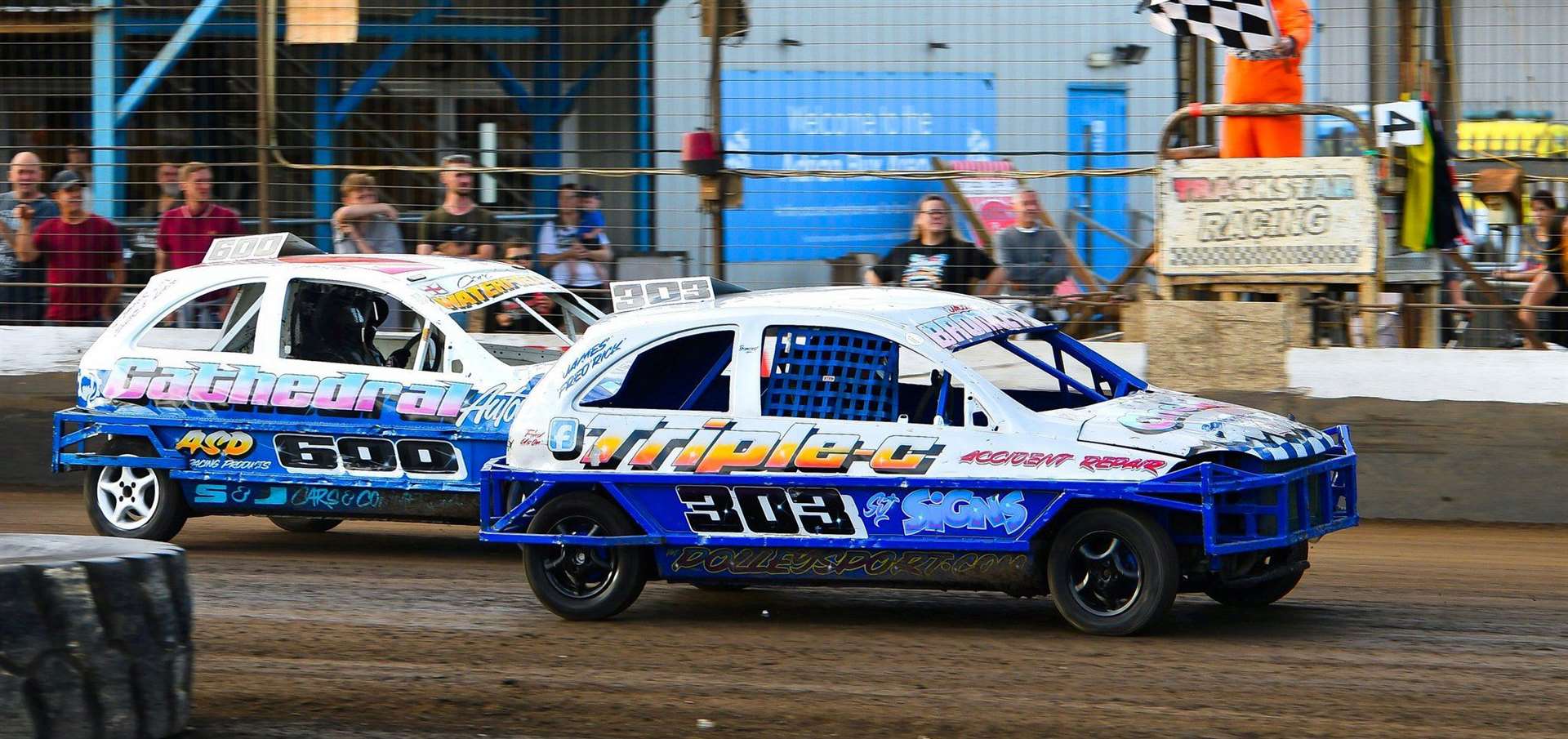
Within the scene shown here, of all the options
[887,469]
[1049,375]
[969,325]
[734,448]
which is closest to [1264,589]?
[1049,375]

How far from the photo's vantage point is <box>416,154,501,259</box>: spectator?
40.4 ft

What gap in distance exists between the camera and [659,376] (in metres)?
7.88

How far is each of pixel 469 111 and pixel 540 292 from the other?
336 cm

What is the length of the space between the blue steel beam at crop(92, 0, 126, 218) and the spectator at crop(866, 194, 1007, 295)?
219 inches

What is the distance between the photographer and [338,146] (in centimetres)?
1298

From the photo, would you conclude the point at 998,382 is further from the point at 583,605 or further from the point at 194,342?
the point at 194,342

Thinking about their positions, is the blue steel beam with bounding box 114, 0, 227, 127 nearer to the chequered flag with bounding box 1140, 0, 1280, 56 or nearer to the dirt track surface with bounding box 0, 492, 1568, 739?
the dirt track surface with bounding box 0, 492, 1568, 739

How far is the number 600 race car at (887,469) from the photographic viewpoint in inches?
277

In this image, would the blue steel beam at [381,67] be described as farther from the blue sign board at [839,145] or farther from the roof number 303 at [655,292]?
the roof number 303 at [655,292]

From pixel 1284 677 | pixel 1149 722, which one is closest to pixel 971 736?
pixel 1149 722

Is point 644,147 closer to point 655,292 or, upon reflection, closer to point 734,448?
point 655,292

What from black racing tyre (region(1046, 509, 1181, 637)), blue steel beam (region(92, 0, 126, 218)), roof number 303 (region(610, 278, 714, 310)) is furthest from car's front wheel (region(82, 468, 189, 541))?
black racing tyre (region(1046, 509, 1181, 637))

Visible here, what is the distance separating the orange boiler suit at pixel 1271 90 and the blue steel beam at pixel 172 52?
7698 mm

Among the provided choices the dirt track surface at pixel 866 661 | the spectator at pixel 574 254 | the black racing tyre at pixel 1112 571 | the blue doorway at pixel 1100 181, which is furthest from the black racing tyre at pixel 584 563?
the blue doorway at pixel 1100 181
